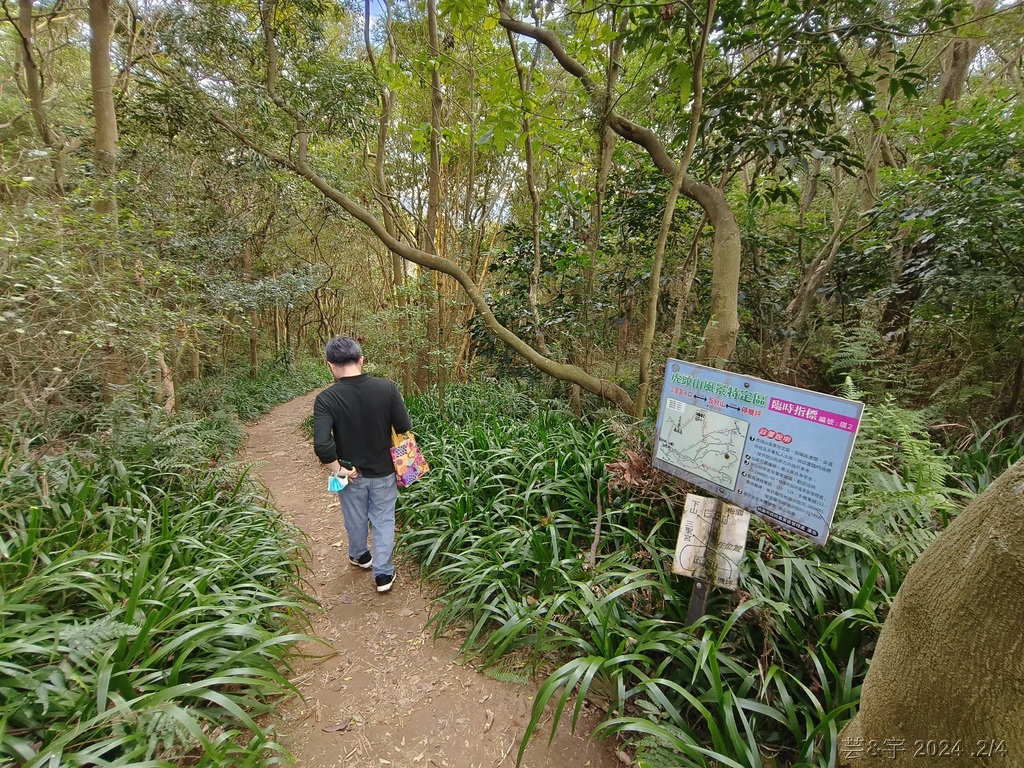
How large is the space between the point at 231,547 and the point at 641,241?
5403 millimetres

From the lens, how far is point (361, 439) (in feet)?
9.48

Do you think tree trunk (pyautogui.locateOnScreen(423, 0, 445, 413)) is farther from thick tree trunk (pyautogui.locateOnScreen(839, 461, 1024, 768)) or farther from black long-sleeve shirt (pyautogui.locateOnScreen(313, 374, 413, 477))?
thick tree trunk (pyautogui.locateOnScreen(839, 461, 1024, 768))

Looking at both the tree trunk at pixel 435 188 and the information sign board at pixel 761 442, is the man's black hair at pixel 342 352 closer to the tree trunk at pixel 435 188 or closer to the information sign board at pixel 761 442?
the information sign board at pixel 761 442

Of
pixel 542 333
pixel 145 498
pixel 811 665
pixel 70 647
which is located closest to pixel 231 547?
pixel 145 498

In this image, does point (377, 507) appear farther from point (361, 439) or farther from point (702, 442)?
point (702, 442)

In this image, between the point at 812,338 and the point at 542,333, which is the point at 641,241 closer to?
the point at 542,333

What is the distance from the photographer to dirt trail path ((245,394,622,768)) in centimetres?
192

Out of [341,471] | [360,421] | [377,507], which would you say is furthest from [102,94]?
[377,507]

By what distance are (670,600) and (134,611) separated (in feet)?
8.60

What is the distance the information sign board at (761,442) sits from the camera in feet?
5.23

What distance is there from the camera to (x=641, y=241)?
17.9ft

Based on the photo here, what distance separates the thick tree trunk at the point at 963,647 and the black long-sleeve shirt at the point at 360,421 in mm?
2659

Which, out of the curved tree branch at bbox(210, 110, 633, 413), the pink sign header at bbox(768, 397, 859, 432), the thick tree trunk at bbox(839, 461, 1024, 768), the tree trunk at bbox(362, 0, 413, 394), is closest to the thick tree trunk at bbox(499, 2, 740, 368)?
the curved tree branch at bbox(210, 110, 633, 413)

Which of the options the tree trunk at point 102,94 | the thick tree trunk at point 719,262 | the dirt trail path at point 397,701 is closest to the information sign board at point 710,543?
the dirt trail path at point 397,701
